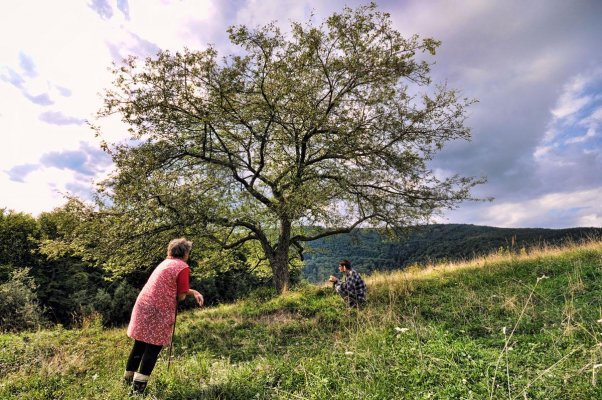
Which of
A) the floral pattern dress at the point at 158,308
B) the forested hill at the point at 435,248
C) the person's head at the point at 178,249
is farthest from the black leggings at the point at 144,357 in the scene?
the forested hill at the point at 435,248

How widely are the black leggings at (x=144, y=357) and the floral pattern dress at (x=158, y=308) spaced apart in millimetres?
115

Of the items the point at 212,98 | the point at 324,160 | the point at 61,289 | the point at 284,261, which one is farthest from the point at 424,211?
the point at 61,289

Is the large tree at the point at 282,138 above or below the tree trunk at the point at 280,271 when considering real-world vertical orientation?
above

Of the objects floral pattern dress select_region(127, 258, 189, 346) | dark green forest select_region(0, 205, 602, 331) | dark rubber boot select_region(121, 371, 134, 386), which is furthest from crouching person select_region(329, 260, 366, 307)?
dark rubber boot select_region(121, 371, 134, 386)

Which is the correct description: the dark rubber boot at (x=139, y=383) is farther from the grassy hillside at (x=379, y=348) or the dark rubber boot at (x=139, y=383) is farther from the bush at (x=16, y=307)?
the bush at (x=16, y=307)

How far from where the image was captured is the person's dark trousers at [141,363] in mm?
5223

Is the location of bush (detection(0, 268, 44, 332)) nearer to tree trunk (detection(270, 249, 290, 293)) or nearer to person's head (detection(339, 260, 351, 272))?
tree trunk (detection(270, 249, 290, 293))

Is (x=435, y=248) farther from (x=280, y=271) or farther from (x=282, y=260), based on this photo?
(x=280, y=271)

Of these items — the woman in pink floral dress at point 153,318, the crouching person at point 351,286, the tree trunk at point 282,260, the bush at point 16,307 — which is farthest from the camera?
the bush at point 16,307

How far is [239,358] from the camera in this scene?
24.0 feet

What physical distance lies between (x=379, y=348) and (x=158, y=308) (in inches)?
137

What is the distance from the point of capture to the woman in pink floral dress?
17.4 feet

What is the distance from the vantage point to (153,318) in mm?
5445

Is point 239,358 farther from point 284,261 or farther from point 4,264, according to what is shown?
point 4,264
